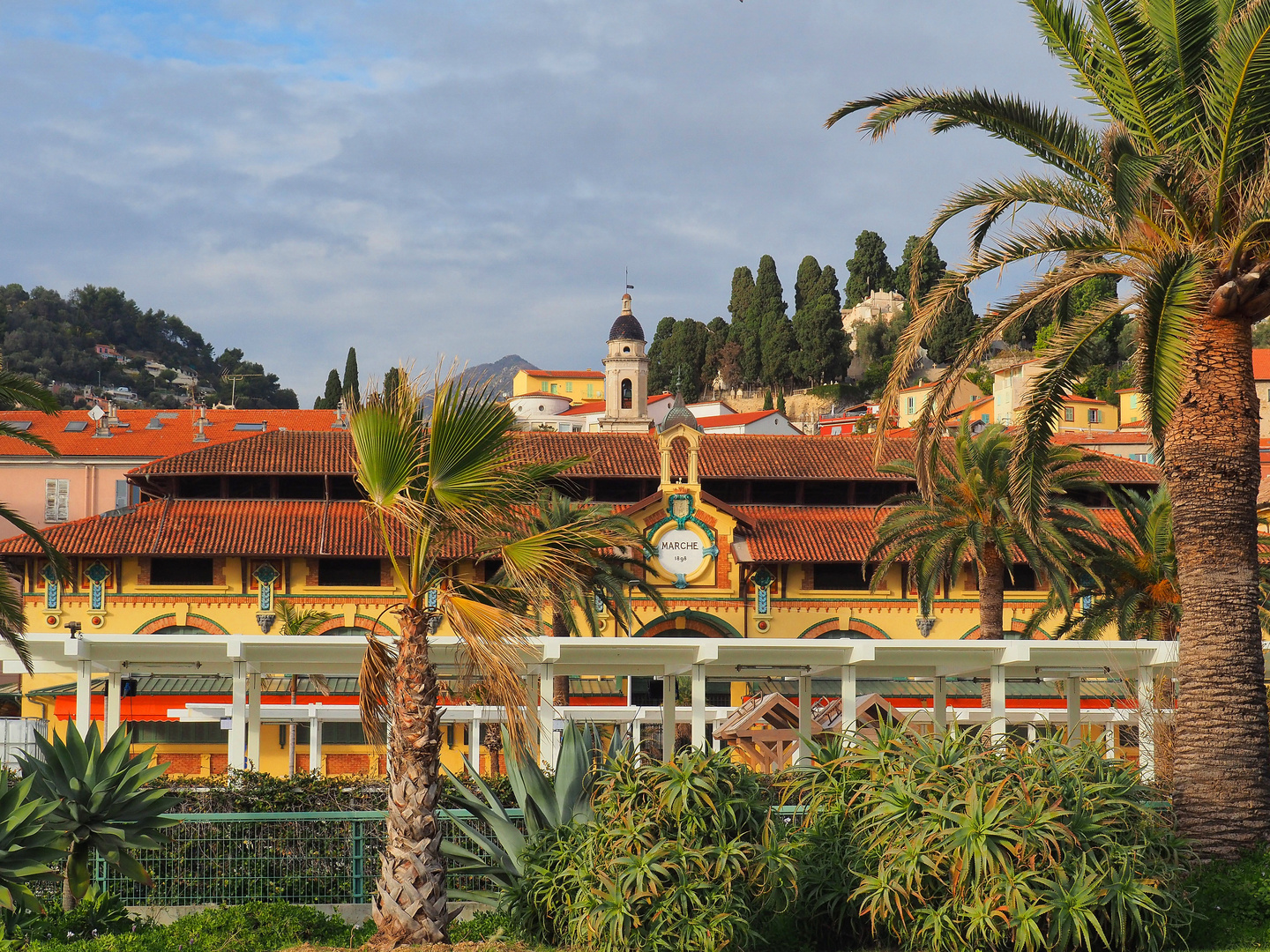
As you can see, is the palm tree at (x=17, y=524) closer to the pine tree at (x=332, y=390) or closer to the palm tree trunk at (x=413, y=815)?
the palm tree trunk at (x=413, y=815)

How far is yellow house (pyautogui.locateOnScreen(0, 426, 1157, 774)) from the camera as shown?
37.0 metres

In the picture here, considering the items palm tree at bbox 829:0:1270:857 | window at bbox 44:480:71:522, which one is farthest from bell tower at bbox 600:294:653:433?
palm tree at bbox 829:0:1270:857

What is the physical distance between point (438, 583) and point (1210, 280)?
8278 millimetres

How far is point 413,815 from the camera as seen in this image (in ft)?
35.3

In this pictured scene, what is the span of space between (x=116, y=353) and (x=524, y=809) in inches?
5846

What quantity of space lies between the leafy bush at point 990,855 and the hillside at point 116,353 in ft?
357

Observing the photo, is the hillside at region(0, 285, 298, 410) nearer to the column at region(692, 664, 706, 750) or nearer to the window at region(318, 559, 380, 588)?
the window at region(318, 559, 380, 588)

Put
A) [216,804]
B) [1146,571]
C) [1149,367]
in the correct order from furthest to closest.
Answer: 1. [1146,571]
2. [216,804]
3. [1149,367]

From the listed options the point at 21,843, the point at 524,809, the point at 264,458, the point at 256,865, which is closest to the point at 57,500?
the point at 264,458

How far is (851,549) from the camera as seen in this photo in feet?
126

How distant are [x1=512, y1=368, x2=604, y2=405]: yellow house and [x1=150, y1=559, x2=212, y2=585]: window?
9799 centimetres

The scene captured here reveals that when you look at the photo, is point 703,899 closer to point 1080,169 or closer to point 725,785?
point 725,785

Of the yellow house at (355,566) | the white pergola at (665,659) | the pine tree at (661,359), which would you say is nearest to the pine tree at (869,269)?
the pine tree at (661,359)

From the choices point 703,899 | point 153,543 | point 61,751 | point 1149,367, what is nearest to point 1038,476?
point 1149,367
